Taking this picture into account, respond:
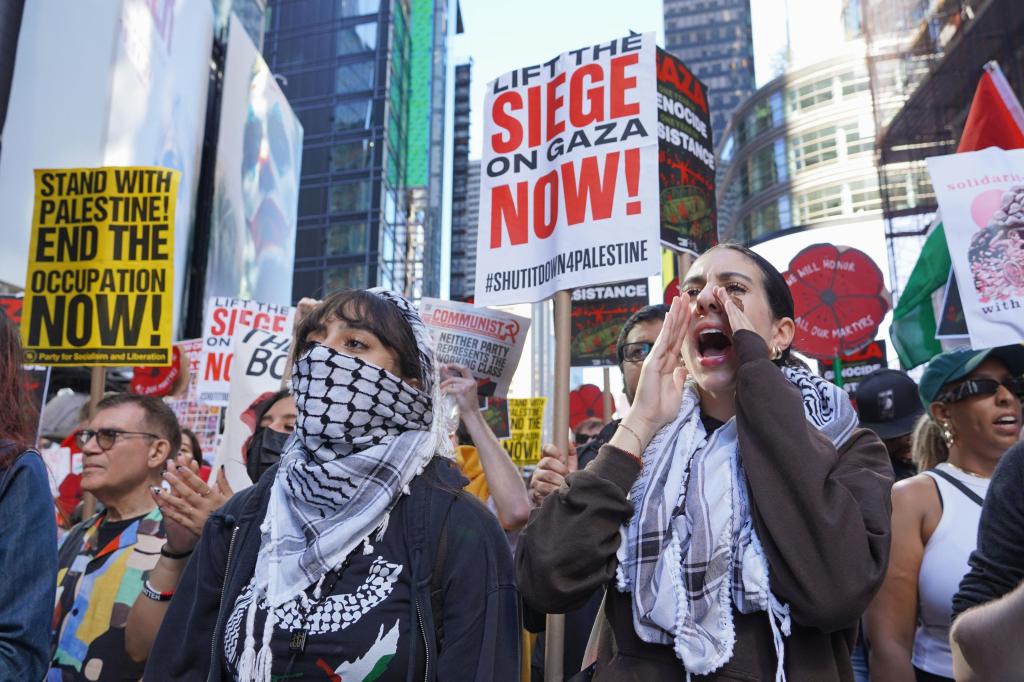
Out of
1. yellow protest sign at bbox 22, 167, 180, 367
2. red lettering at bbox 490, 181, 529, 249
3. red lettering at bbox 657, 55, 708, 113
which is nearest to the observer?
red lettering at bbox 490, 181, 529, 249

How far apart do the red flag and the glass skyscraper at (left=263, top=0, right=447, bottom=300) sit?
40.5 m

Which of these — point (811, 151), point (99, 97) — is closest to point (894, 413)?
point (99, 97)

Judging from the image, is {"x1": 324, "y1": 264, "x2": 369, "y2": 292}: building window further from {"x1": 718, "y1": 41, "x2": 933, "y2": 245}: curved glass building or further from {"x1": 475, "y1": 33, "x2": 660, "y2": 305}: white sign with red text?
{"x1": 475, "y1": 33, "x2": 660, "y2": 305}: white sign with red text

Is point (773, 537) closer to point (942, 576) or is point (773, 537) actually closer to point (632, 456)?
point (632, 456)

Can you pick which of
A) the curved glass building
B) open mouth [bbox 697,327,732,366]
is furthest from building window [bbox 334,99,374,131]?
open mouth [bbox 697,327,732,366]

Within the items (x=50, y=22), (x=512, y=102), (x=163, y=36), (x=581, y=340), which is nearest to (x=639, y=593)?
(x=512, y=102)

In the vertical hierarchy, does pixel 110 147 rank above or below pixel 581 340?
above

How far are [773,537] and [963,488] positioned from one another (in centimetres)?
138

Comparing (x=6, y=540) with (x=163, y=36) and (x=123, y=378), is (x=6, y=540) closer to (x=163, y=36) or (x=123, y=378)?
(x=123, y=378)

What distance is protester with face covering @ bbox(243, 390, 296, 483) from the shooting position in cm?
339

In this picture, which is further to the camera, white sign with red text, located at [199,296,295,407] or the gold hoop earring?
white sign with red text, located at [199,296,295,407]

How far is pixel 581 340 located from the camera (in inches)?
318

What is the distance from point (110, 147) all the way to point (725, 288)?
17222 millimetres

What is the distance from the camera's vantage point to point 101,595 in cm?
311
